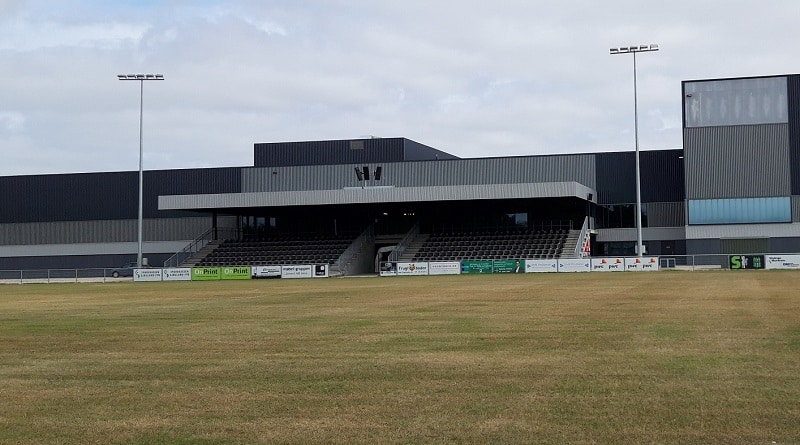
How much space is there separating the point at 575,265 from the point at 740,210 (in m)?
19.3

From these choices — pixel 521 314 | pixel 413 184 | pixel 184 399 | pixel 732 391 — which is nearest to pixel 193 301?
pixel 521 314

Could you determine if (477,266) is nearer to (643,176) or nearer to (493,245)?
(493,245)

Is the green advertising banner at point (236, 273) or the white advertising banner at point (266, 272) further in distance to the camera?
the white advertising banner at point (266, 272)

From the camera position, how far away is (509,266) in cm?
6788

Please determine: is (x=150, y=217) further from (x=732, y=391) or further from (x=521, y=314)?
(x=732, y=391)

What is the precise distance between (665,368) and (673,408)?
311 cm

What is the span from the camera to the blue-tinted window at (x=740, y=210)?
253ft

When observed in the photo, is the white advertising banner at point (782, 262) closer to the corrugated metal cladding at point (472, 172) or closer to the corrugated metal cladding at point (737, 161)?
the corrugated metal cladding at point (737, 161)

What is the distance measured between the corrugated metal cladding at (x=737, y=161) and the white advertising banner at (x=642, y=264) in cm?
1435

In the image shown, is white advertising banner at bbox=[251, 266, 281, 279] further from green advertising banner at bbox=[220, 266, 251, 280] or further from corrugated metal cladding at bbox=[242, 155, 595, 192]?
corrugated metal cladding at bbox=[242, 155, 595, 192]

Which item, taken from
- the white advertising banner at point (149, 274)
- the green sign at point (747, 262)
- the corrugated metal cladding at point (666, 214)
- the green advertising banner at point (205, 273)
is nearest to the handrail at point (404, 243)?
the green advertising banner at point (205, 273)

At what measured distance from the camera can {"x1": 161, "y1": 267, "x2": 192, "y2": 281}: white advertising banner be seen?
69.5m

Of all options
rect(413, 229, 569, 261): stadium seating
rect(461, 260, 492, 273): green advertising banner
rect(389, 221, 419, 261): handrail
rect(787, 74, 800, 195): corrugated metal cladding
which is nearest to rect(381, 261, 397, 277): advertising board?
rect(389, 221, 419, 261): handrail

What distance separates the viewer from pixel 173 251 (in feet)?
291
